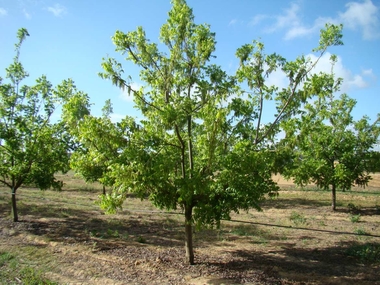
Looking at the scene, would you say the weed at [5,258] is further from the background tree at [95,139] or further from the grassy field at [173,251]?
the background tree at [95,139]

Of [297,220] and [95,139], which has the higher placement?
[95,139]

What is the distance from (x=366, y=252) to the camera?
9250 mm

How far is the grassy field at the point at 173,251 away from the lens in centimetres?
759

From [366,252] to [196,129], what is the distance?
20.7 feet

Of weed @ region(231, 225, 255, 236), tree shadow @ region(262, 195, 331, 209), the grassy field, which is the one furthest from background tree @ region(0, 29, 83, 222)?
tree shadow @ region(262, 195, 331, 209)

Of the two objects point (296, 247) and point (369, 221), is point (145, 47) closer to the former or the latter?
point (296, 247)

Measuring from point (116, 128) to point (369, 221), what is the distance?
43.0 ft

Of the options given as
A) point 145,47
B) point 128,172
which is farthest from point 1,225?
point 145,47

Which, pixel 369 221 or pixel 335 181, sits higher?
pixel 335 181

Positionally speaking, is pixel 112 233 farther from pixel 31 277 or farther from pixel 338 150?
pixel 338 150

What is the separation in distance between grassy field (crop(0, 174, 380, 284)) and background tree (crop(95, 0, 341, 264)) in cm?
124

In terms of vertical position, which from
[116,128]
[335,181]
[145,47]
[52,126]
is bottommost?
[335,181]

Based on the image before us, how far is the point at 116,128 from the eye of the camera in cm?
739

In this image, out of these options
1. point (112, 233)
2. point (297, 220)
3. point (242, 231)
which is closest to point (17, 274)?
point (112, 233)
